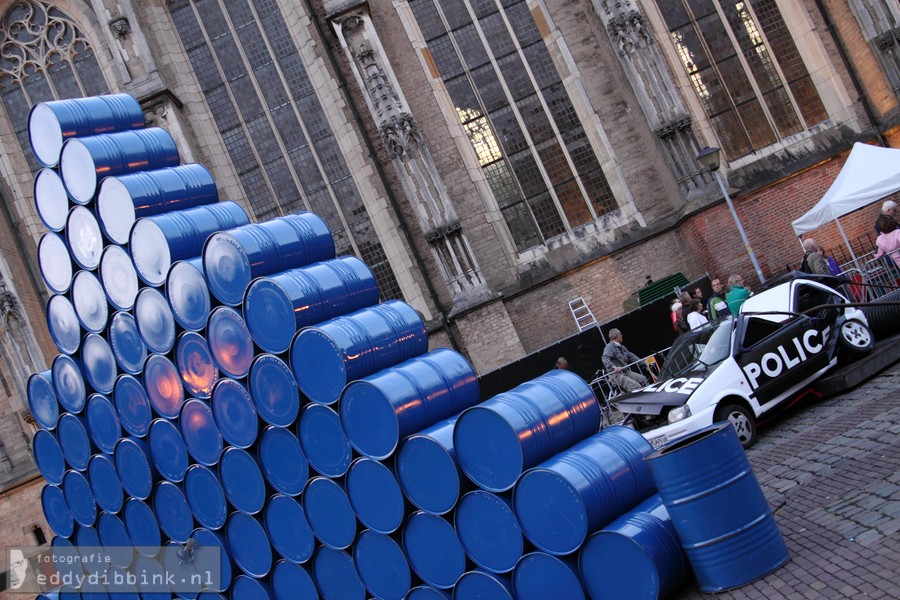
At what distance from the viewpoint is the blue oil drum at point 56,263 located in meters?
8.28

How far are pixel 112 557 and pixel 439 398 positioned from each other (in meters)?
4.07

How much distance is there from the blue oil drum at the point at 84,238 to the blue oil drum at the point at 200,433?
1.76 metres

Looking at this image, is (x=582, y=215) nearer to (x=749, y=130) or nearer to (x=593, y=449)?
(x=749, y=130)

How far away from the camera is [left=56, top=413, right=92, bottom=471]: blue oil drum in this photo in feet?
27.5

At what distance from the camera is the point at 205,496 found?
7.48m

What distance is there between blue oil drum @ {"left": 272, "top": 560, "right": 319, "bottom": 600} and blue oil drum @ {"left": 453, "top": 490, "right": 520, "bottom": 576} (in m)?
1.67

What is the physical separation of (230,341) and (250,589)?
7.31 ft

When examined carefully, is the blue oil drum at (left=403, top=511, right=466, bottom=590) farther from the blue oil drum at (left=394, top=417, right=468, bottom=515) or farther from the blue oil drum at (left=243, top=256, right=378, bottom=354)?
the blue oil drum at (left=243, top=256, right=378, bottom=354)

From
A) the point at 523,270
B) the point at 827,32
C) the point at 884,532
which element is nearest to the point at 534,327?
the point at 523,270

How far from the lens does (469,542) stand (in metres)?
6.12

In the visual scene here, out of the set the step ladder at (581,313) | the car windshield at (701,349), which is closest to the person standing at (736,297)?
the car windshield at (701,349)

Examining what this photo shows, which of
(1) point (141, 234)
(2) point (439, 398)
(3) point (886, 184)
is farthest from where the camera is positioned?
(3) point (886, 184)

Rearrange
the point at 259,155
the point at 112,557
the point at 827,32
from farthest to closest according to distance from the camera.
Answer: the point at 259,155
the point at 827,32
the point at 112,557

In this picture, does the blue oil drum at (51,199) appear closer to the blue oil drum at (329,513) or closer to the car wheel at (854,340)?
the blue oil drum at (329,513)
